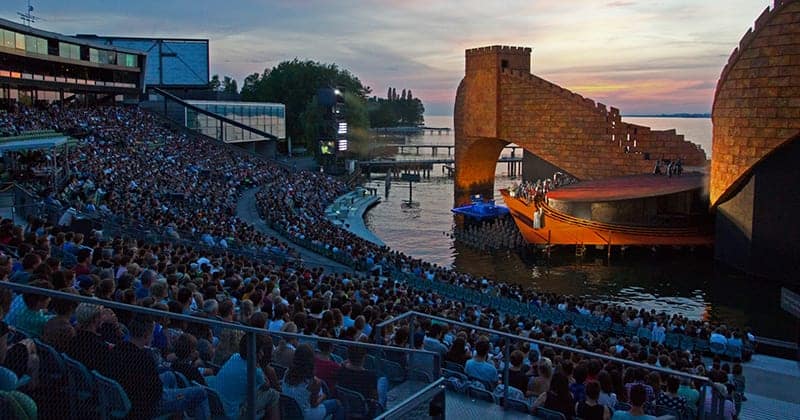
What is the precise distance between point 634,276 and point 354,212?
754 inches

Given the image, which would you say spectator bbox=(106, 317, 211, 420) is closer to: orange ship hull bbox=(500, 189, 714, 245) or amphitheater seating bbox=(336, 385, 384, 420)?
amphitheater seating bbox=(336, 385, 384, 420)

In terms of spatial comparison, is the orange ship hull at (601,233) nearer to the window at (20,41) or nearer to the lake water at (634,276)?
the lake water at (634,276)

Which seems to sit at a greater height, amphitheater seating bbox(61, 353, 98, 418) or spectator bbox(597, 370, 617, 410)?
amphitheater seating bbox(61, 353, 98, 418)

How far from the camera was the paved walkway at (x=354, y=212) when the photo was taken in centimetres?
3651

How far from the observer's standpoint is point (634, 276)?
29922 mm

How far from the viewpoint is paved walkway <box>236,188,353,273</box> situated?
20.8 meters

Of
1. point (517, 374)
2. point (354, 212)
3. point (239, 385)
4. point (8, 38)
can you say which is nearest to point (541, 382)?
point (517, 374)

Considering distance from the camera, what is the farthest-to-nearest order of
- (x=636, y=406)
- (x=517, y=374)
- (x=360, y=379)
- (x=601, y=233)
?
(x=601, y=233)
(x=517, y=374)
(x=636, y=406)
(x=360, y=379)

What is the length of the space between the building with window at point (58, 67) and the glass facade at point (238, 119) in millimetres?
4894

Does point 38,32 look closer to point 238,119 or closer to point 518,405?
point 238,119

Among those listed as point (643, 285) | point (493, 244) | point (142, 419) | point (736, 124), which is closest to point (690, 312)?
point (643, 285)

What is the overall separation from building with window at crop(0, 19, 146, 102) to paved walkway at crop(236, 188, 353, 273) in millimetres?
13947

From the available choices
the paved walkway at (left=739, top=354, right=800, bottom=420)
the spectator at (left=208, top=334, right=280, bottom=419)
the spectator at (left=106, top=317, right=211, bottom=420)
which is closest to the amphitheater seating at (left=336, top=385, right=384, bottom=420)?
the spectator at (left=208, top=334, right=280, bottom=419)

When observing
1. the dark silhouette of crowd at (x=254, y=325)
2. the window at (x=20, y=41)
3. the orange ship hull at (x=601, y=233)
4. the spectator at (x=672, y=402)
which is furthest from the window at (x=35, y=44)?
the spectator at (x=672, y=402)
